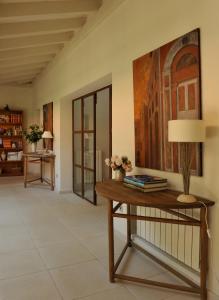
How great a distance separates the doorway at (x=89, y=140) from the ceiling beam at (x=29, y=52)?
44.3 inches

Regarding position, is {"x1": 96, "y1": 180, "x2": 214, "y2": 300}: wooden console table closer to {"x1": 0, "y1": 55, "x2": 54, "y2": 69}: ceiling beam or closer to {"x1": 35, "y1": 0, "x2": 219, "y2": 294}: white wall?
{"x1": 35, "y1": 0, "x2": 219, "y2": 294}: white wall

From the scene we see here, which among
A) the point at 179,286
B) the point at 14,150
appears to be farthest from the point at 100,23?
the point at 14,150

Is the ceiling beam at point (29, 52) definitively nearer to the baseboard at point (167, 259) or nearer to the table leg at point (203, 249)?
the baseboard at point (167, 259)

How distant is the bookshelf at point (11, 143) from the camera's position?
8102 mm

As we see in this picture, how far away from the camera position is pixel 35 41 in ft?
15.4

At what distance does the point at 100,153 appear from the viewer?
6211 mm

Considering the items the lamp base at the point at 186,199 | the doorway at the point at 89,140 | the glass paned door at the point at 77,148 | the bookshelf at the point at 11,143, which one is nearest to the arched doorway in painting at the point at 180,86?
the lamp base at the point at 186,199

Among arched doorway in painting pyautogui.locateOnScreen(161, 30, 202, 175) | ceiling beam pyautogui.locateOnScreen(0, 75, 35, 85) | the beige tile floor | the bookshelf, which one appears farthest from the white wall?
the bookshelf

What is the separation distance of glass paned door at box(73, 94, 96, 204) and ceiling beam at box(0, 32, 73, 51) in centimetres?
115

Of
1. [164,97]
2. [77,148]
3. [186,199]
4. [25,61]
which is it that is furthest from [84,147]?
[186,199]

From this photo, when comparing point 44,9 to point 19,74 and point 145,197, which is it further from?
point 19,74

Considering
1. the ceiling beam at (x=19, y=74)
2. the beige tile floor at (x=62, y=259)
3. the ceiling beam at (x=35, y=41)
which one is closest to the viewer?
the beige tile floor at (x=62, y=259)

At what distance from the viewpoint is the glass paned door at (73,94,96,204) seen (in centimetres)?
495

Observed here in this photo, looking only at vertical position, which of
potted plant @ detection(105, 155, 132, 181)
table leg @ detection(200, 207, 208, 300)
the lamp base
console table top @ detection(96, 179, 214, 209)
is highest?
potted plant @ detection(105, 155, 132, 181)
